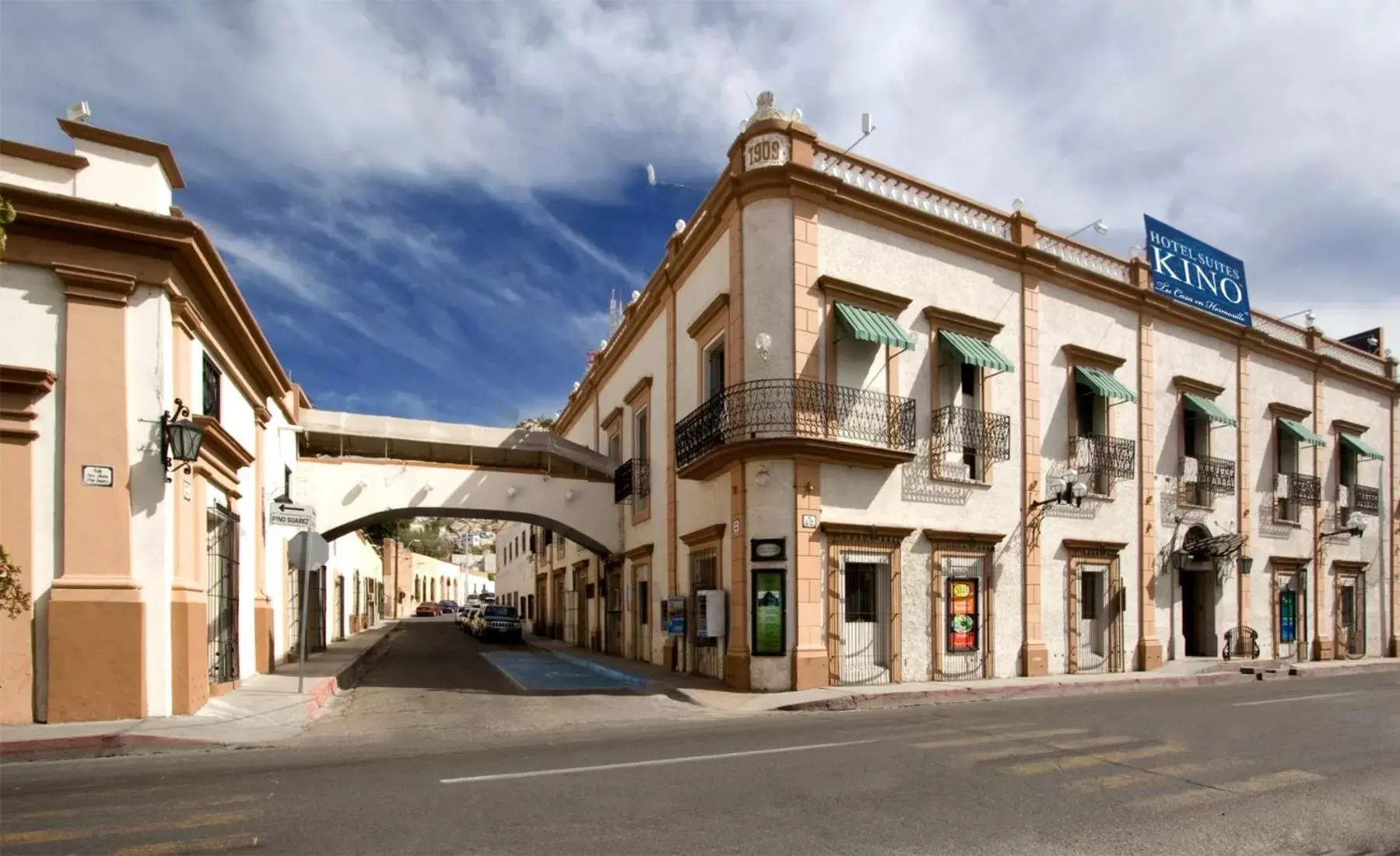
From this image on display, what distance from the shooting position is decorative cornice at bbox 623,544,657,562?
2073cm

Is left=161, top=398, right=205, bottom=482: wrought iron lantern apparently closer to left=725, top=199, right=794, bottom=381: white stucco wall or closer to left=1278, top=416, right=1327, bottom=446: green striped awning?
left=725, top=199, right=794, bottom=381: white stucco wall

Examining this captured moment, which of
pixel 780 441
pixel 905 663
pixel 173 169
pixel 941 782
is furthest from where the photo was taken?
pixel 905 663

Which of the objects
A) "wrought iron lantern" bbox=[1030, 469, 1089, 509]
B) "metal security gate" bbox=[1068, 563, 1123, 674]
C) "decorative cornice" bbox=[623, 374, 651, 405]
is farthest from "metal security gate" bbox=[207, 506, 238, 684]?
"metal security gate" bbox=[1068, 563, 1123, 674]

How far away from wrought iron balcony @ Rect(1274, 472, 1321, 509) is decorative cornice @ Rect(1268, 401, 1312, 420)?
1507 millimetres

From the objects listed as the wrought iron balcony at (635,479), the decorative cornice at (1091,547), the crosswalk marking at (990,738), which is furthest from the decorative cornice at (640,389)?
the crosswalk marking at (990,738)

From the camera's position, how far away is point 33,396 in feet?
35.2

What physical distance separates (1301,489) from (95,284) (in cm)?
2654

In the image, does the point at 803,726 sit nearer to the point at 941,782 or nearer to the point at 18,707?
the point at 941,782

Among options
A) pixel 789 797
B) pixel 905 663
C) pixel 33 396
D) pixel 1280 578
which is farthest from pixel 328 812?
pixel 1280 578

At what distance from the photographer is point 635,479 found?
21984 millimetres

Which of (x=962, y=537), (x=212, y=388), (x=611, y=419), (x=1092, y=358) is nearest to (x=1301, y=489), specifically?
(x=1092, y=358)

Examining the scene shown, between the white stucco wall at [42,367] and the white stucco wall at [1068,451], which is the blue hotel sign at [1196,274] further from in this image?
the white stucco wall at [42,367]

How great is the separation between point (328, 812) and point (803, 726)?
6.05 meters

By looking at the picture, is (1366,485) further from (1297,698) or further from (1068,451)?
(1297,698)
